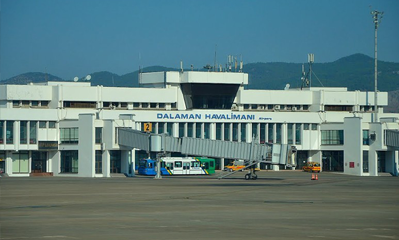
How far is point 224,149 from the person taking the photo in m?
107

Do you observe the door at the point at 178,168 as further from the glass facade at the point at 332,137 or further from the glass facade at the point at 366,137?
the glass facade at the point at 332,137

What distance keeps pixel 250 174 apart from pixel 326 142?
4582cm

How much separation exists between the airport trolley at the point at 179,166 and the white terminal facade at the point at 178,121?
8.94 feet

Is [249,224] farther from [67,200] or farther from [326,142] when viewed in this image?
[326,142]

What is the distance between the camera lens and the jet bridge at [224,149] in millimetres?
102812

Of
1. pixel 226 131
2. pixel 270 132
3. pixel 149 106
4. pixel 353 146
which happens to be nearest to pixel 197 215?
pixel 353 146

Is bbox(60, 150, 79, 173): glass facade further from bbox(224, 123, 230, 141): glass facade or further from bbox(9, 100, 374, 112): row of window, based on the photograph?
bbox(224, 123, 230, 141): glass facade

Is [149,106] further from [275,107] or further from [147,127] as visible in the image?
[275,107]

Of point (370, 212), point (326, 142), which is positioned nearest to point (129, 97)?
point (326, 142)

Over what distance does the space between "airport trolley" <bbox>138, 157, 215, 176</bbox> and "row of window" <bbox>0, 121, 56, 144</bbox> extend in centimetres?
1708

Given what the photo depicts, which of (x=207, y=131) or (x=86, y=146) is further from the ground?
(x=207, y=131)

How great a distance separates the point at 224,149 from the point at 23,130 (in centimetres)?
3350

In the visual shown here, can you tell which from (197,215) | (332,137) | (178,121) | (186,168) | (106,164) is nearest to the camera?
(197,215)

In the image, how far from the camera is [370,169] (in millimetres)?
130375
